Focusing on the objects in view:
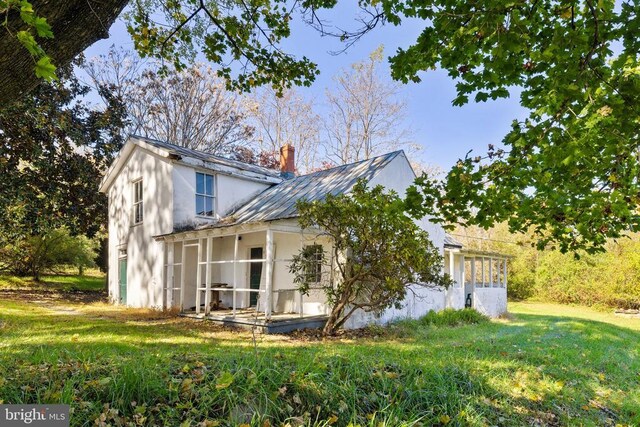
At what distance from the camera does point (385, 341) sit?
31.3ft

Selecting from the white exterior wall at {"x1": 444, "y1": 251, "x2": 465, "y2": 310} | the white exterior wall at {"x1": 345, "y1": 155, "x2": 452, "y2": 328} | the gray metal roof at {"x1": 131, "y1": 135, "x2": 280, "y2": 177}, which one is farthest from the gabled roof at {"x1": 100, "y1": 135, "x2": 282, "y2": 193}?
the white exterior wall at {"x1": 444, "y1": 251, "x2": 465, "y2": 310}

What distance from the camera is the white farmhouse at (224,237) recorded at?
12.1 meters

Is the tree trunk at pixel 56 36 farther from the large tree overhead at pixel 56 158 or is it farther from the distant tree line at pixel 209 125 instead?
the distant tree line at pixel 209 125

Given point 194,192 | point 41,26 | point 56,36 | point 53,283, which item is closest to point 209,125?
point 194,192

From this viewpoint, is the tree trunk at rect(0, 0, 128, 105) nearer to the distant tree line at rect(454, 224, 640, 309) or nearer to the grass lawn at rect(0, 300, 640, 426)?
the grass lawn at rect(0, 300, 640, 426)

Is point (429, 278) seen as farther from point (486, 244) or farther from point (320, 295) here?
point (486, 244)

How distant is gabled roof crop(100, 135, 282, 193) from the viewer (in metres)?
14.2

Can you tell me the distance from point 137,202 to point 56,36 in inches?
581

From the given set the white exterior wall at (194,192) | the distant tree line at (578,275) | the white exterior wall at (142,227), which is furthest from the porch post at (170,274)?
the distant tree line at (578,275)

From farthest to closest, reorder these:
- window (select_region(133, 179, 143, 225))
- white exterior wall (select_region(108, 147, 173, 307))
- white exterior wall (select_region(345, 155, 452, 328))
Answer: window (select_region(133, 179, 143, 225))
white exterior wall (select_region(108, 147, 173, 307))
white exterior wall (select_region(345, 155, 452, 328))

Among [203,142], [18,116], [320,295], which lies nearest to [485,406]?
[320,295]

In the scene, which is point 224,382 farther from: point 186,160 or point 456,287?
point 456,287

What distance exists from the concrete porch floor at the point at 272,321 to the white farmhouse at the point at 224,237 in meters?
0.04

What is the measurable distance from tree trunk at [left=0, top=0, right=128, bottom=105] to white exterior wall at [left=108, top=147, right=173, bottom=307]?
11647 millimetres
